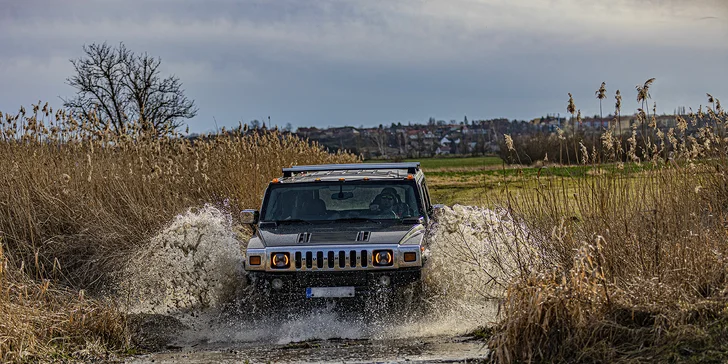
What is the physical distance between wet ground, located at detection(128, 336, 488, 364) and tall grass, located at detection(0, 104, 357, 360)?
1.19 meters

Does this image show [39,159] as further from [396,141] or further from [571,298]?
[396,141]

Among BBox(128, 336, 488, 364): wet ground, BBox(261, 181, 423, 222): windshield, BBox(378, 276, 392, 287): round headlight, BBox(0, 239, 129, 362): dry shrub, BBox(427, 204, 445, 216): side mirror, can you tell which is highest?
BBox(261, 181, 423, 222): windshield

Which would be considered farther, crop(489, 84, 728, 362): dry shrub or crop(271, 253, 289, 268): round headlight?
crop(271, 253, 289, 268): round headlight

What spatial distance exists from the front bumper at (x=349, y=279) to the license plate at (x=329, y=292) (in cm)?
4

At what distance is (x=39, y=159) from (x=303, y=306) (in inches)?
296

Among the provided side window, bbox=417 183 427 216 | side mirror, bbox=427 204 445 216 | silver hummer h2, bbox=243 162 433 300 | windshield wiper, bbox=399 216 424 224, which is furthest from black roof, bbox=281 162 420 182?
windshield wiper, bbox=399 216 424 224

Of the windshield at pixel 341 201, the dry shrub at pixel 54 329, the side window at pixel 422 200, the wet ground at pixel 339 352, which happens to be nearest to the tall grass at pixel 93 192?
the dry shrub at pixel 54 329

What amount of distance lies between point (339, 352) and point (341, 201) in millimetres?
2901

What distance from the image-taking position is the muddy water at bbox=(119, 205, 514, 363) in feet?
27.6

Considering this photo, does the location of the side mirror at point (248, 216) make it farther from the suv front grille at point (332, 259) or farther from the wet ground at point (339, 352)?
the wet ground at point (339, 352)

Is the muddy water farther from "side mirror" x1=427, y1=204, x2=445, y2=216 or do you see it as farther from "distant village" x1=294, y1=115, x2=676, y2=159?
"distant village" x1=294, y1=115, x2=676, y2=159

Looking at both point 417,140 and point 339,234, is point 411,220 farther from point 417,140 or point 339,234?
point 417,140

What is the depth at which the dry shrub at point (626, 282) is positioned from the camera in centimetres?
675

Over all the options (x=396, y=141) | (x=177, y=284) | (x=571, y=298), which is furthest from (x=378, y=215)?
(x=396, y=141)
